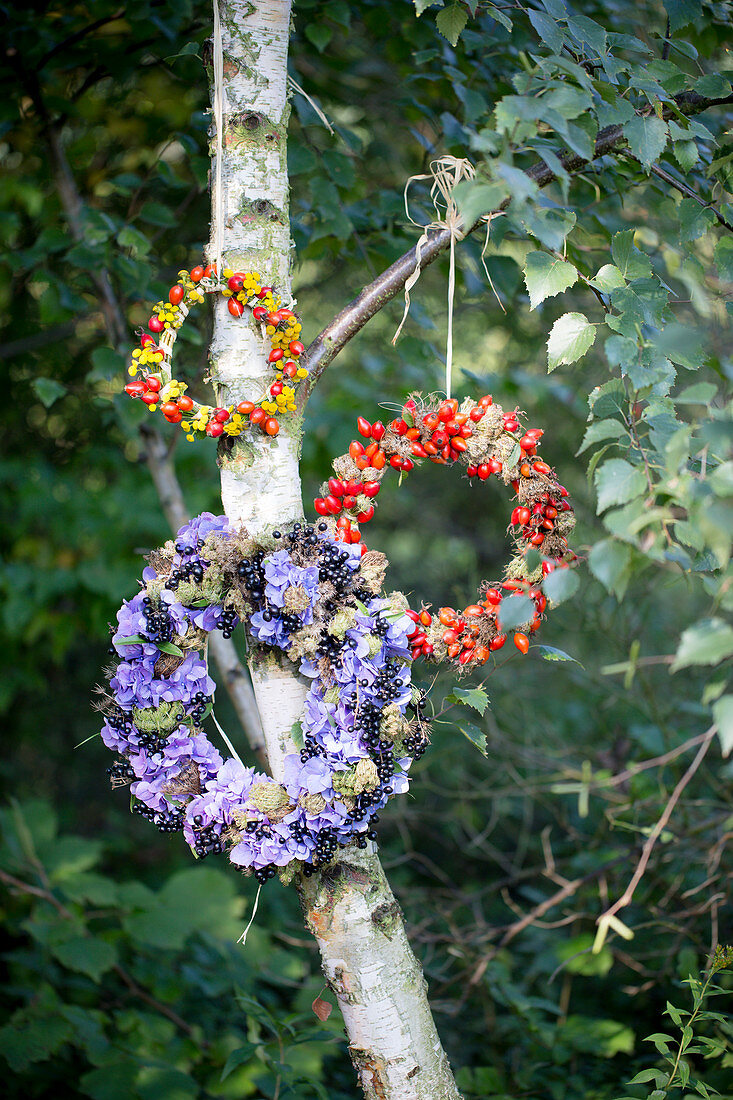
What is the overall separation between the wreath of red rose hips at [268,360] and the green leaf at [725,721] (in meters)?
0.85

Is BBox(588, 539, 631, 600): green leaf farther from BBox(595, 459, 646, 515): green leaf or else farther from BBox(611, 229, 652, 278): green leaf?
BBox(611, 229, 652, 278): green leaf

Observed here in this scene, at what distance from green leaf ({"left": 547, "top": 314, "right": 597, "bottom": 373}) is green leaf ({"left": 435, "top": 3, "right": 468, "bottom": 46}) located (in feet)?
1.89

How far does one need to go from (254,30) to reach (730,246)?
932 mm

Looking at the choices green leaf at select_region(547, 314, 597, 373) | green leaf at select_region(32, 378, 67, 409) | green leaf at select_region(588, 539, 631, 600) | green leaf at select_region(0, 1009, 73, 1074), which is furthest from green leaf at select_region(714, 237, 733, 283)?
green leaf at select_region(0, 1009, 73, 1074)

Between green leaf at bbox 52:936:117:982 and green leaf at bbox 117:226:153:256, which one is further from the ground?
green leaf at bbox 117:226:153:256

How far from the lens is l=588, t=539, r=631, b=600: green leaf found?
95 cm

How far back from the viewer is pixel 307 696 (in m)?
1.32

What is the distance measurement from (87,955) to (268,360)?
1.84 metres

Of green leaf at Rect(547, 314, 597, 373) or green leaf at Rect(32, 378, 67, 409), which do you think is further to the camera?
green leaf at Rect(32, 378, 67, 409)

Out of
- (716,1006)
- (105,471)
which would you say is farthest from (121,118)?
(716,1006)

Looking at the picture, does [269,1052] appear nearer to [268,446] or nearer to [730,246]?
[268,446]

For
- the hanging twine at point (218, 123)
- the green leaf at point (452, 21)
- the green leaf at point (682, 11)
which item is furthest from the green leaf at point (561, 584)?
the green leaf at point (682, 11)

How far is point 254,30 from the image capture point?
4.49ft

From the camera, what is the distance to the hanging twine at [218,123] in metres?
1.33
